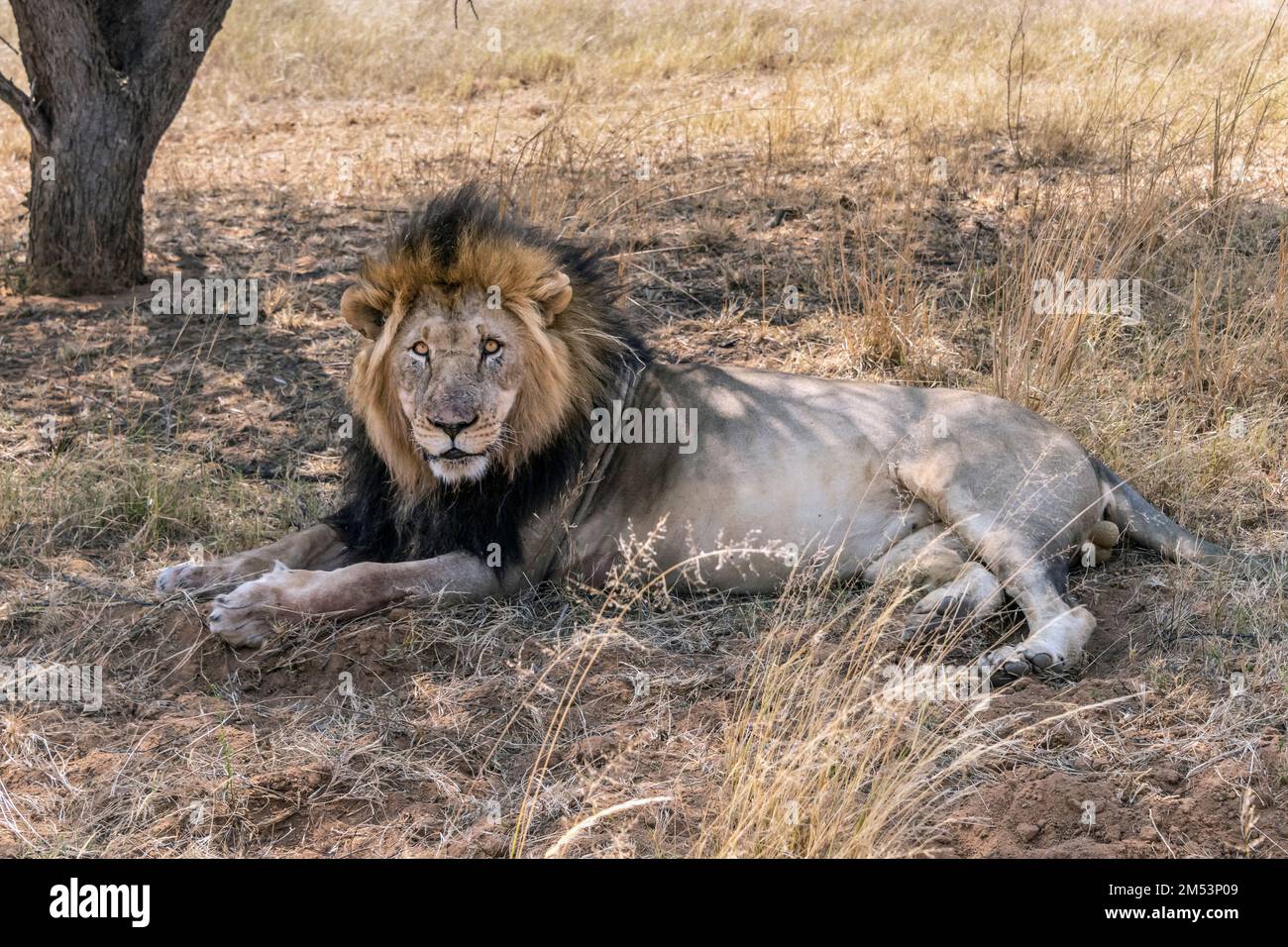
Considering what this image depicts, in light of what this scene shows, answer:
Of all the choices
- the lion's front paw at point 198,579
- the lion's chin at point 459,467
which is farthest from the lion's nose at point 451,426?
the lion's front paw at point 198,579

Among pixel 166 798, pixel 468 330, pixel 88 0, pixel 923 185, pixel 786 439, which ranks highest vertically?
pixel 88 0

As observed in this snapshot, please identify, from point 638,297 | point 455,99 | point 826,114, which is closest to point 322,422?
point 638,297

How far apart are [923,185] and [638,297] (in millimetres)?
2251

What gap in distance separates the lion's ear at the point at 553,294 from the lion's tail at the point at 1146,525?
2060 millimetres

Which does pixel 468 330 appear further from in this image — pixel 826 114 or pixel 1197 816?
pixel 826 114

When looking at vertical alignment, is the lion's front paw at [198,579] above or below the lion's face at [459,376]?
below

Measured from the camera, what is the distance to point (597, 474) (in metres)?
5.06

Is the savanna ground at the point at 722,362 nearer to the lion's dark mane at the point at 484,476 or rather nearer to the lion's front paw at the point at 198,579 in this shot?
the lion's front paw at the point at 198,579

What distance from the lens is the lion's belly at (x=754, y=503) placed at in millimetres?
4961

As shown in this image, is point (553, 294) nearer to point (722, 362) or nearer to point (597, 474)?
point (597, 474)

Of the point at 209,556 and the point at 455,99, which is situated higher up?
the point at 455,99

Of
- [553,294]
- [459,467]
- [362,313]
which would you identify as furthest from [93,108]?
[459,467]

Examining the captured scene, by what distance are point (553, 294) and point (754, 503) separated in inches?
40.9

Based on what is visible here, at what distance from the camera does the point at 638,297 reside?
316 inches
